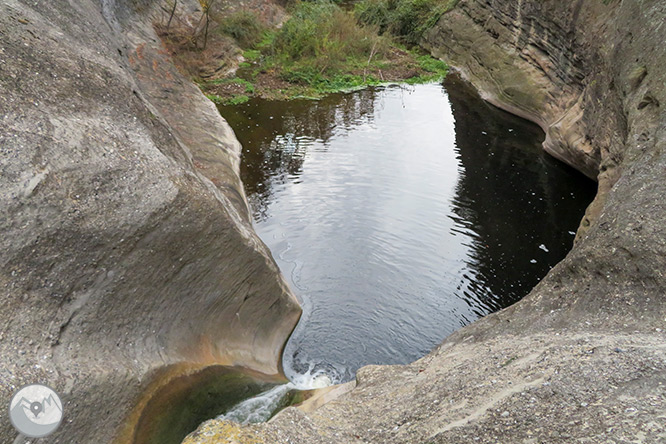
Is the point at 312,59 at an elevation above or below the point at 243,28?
above

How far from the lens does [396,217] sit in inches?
440

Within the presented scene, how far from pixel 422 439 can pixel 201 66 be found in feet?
59.0

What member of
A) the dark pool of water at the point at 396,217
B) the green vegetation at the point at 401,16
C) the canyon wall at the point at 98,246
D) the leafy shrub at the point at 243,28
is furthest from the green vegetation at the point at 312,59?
the canyon wall at the point at 98,246

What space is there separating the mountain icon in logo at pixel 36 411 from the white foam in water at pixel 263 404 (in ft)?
6.31

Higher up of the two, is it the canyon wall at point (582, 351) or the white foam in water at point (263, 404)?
the canyon wall at point (582, 351)

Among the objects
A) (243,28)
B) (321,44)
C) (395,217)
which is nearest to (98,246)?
(395,217)

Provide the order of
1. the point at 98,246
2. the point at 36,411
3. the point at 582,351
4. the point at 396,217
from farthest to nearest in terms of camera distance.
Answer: the point at 396,217 → the point at 98,246 → the point at 582,351 → the point at 36,411

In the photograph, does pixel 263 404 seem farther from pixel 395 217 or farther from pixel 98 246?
pixel 395 217

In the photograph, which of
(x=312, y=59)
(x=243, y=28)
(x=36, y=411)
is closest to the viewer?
(x=36, y=411)

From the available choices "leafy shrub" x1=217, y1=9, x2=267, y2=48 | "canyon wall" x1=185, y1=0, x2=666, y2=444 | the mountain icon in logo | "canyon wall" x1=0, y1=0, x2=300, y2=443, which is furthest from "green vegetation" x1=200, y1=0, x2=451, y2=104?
the mountain icon in logo

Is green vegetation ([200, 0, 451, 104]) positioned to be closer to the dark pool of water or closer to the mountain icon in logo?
the dark pool of water

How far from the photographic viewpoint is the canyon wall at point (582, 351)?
3.35 meters

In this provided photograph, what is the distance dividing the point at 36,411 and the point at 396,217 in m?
8.59

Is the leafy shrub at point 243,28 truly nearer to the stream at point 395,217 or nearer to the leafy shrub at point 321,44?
the leafy shrub at point 321,44
